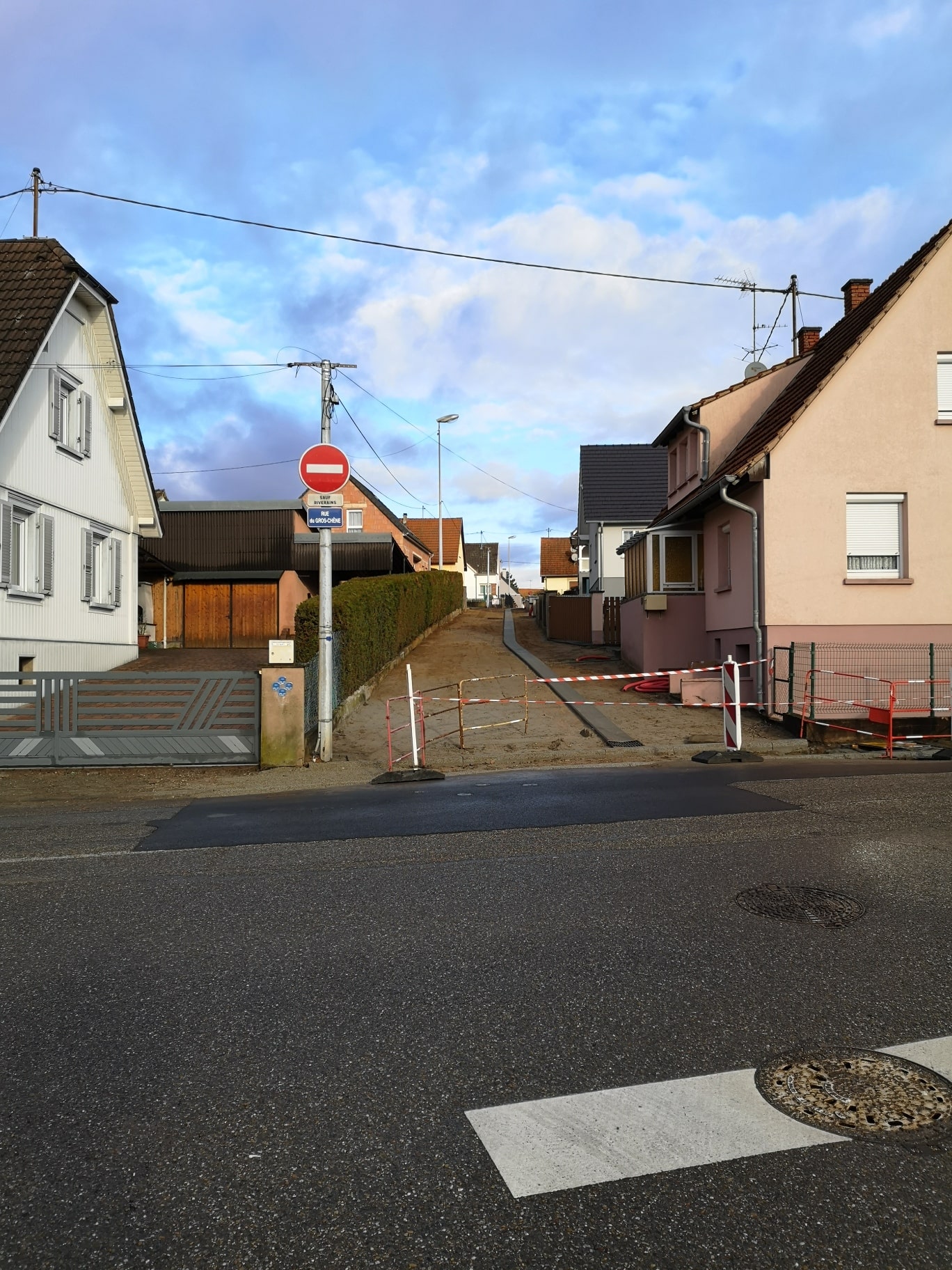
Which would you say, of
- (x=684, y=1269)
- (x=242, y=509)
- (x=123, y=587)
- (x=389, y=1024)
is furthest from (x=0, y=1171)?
(x=242, y=509)

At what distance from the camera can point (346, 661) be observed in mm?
19297

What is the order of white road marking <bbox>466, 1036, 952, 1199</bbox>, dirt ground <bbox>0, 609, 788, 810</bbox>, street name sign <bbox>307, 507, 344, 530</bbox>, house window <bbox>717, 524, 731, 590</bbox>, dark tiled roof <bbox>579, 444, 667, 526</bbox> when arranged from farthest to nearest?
dark tiled roof <bbox>579, 444, 667, 526</bbox>
house window <bbox>717, 524, 731, 590</bbox>
street name sign <bbox>307, 507, 344, 530</bbox>
dirt ground <bbox>0, 609, 788, 810</bbox>
white road marking <bbox>466, 1036, 952, 1199</bbox>

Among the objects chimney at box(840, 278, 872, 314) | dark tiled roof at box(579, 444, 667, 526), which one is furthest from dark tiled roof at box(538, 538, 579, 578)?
chimney at box(840, 278, 872, 314)

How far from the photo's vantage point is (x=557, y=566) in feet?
333

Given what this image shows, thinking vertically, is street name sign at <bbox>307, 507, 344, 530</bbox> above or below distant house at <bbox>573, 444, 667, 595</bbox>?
below

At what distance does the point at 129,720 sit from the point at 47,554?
818 centimetres

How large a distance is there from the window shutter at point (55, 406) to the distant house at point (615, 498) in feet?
86.9

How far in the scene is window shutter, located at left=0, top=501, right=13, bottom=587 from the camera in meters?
19.1

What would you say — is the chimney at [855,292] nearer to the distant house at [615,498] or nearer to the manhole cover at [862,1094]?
the distant house at [615,498]

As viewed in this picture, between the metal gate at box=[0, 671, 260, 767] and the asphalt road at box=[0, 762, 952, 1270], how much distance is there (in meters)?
6.36

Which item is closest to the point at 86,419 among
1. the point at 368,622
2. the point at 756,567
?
the point at 368,622

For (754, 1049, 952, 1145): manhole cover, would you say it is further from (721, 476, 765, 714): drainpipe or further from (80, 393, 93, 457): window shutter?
(80, 393, 93, 457): window shutter

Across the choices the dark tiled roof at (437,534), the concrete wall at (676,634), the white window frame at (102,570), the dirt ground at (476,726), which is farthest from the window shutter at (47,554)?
the dark tiled roof at (437,534)

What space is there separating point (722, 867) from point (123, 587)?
22.1 metres
